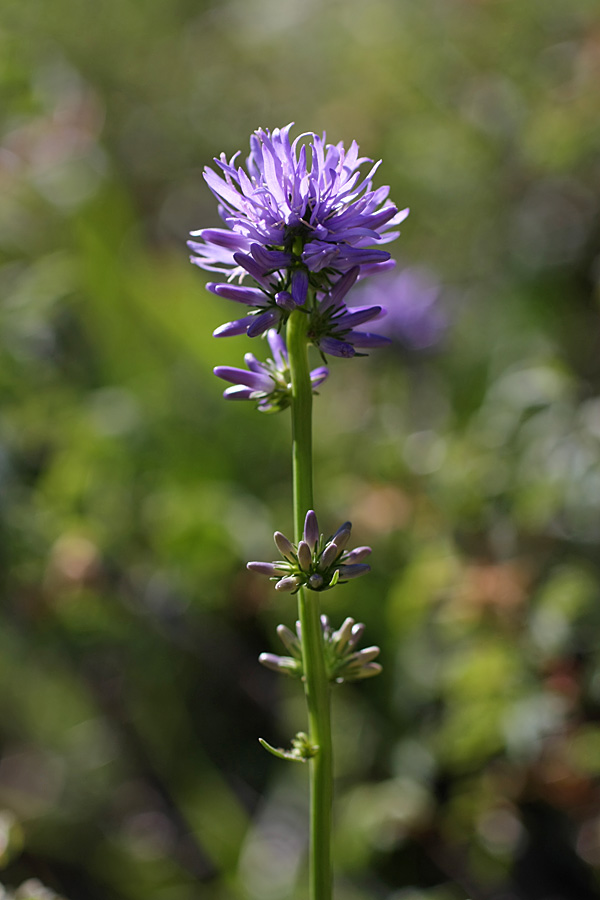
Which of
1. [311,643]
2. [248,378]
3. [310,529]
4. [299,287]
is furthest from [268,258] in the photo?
[311,643]

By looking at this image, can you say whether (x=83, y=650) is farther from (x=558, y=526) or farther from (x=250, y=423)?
(x=558, y=526)

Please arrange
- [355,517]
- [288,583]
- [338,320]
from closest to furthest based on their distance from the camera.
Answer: [288,583]
[338,320]
[355,517]

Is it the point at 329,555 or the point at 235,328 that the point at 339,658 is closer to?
the point at 329,555

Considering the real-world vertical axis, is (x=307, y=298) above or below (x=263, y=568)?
above

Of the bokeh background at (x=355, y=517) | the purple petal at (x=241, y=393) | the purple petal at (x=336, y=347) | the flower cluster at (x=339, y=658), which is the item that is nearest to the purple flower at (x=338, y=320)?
the purple petal at (x=336, y=347)

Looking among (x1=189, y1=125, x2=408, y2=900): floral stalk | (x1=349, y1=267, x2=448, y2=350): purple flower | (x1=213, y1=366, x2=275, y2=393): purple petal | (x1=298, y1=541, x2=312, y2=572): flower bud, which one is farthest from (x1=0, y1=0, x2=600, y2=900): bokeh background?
(x1=213, y1=366, x2=275, y2=393): purple petal

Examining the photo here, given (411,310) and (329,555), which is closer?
(329,555)

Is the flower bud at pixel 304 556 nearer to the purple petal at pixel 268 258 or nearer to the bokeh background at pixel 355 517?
the purple petal at pixel 268 258

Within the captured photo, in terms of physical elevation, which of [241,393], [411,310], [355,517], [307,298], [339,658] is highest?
[411,310]

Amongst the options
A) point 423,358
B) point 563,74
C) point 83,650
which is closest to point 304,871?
point 83,650
